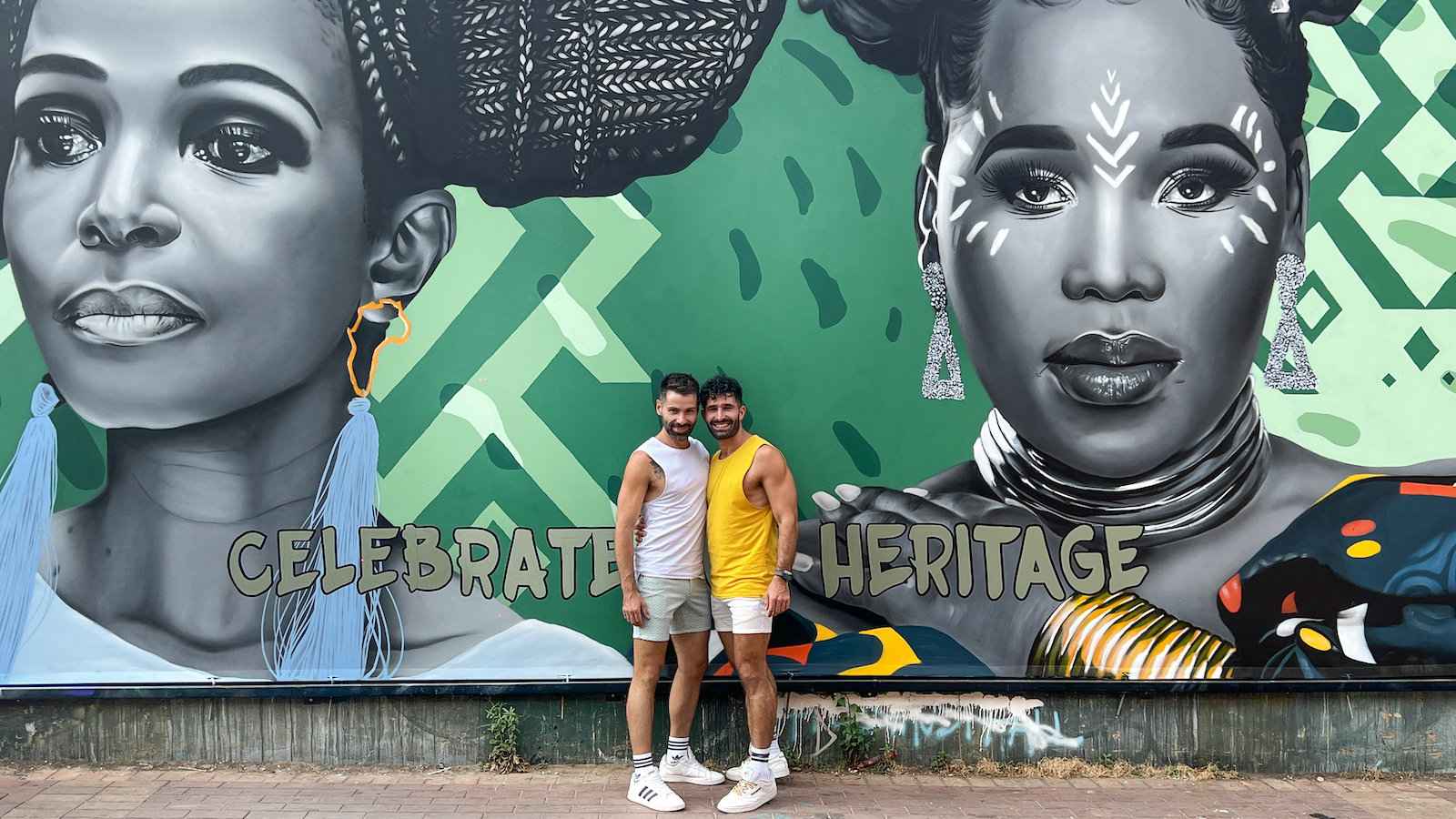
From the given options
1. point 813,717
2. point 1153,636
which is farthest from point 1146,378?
point 813,717

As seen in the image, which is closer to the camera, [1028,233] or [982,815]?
[982,815]

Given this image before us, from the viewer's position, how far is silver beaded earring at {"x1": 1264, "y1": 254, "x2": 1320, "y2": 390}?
199 inches

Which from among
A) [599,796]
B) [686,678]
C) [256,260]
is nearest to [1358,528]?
[686,678]

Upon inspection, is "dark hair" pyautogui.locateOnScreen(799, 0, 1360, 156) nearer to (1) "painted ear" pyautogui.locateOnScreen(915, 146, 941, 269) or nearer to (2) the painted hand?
(1) "painted ear" pyautogui.locateOnScreen(915, 146, 941, 269)

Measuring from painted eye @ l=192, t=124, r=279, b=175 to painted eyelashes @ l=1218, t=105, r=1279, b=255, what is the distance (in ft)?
15.2

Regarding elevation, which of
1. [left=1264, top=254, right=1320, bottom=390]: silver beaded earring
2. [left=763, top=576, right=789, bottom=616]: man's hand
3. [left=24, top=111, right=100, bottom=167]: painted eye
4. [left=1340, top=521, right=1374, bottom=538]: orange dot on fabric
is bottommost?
[left=763, top=576, right=789, bottom=616]: man's hand

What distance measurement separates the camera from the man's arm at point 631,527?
4.61 meters

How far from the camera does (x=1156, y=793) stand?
15.9 ft

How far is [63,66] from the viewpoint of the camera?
4.91m

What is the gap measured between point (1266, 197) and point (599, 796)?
4.29 metres

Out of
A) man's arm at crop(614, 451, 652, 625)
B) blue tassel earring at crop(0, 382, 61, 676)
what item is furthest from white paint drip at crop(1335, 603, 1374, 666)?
blue tassel earring at crop(0, 382, 61, 676)

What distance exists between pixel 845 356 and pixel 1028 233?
107cm

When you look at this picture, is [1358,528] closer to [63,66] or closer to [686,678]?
[686,678]

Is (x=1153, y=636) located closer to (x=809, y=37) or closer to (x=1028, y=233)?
(x=1028, y=233)
